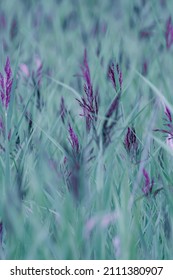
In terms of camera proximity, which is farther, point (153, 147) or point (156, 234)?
point (153, 147)

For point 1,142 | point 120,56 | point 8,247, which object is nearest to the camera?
point 8,247

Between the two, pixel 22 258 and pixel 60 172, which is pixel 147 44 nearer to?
pixel 60 172

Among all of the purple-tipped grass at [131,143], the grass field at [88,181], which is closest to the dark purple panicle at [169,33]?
the grass field at [88,181]

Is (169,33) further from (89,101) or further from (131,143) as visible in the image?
(89,101)

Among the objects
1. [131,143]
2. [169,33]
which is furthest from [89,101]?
[169,33]

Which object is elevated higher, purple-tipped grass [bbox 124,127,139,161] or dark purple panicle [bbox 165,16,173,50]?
dark purple panicle [bbox 165,16,173,50]

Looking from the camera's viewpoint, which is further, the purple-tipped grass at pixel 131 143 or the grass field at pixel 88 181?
the purple-tipped grass at pixel 131 143

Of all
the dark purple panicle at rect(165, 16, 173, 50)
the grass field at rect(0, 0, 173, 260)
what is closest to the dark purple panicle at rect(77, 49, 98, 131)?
the grass field at rect(0, 0, 173, 260)

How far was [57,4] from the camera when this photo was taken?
3.65m

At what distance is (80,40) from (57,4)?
0.81 metres

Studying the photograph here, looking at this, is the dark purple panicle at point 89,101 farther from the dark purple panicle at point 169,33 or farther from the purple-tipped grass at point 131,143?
the dark purple panicle at point 169,33

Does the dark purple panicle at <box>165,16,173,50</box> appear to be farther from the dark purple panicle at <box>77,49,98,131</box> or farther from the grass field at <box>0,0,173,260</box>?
the dark purple panicle at <box>77,49,98,131</box>

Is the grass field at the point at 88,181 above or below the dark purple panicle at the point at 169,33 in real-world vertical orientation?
below

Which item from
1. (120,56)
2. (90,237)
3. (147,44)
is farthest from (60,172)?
(147,44)
